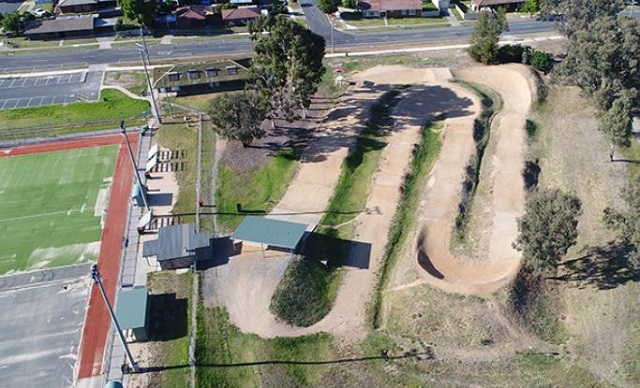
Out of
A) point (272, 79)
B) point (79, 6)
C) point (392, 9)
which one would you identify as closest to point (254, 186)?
point (272, 79)

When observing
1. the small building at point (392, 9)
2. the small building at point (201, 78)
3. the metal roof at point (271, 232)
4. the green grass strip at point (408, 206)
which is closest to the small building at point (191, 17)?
the small building at point (201, 78)

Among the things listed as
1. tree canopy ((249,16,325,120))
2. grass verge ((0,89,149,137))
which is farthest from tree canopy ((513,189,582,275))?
Result: grass verge ((0,89,149,137))

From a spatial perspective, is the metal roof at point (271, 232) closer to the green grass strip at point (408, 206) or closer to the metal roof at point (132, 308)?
the green grass strip at point (408, 206)

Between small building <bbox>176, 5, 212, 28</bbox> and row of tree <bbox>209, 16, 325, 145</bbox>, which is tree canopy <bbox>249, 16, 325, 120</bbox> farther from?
small building <bbox>176, 5, 212, 28</bbox>

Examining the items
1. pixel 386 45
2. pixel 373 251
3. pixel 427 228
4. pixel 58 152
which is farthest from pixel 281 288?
pixel 386 45

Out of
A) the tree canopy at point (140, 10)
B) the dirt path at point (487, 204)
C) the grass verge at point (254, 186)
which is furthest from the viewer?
the tree canopy at point (140, 10)

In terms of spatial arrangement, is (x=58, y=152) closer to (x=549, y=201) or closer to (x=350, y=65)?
(x=350, y=65)

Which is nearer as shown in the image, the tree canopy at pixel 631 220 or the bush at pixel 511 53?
the tree canopy at pixel 631 220
